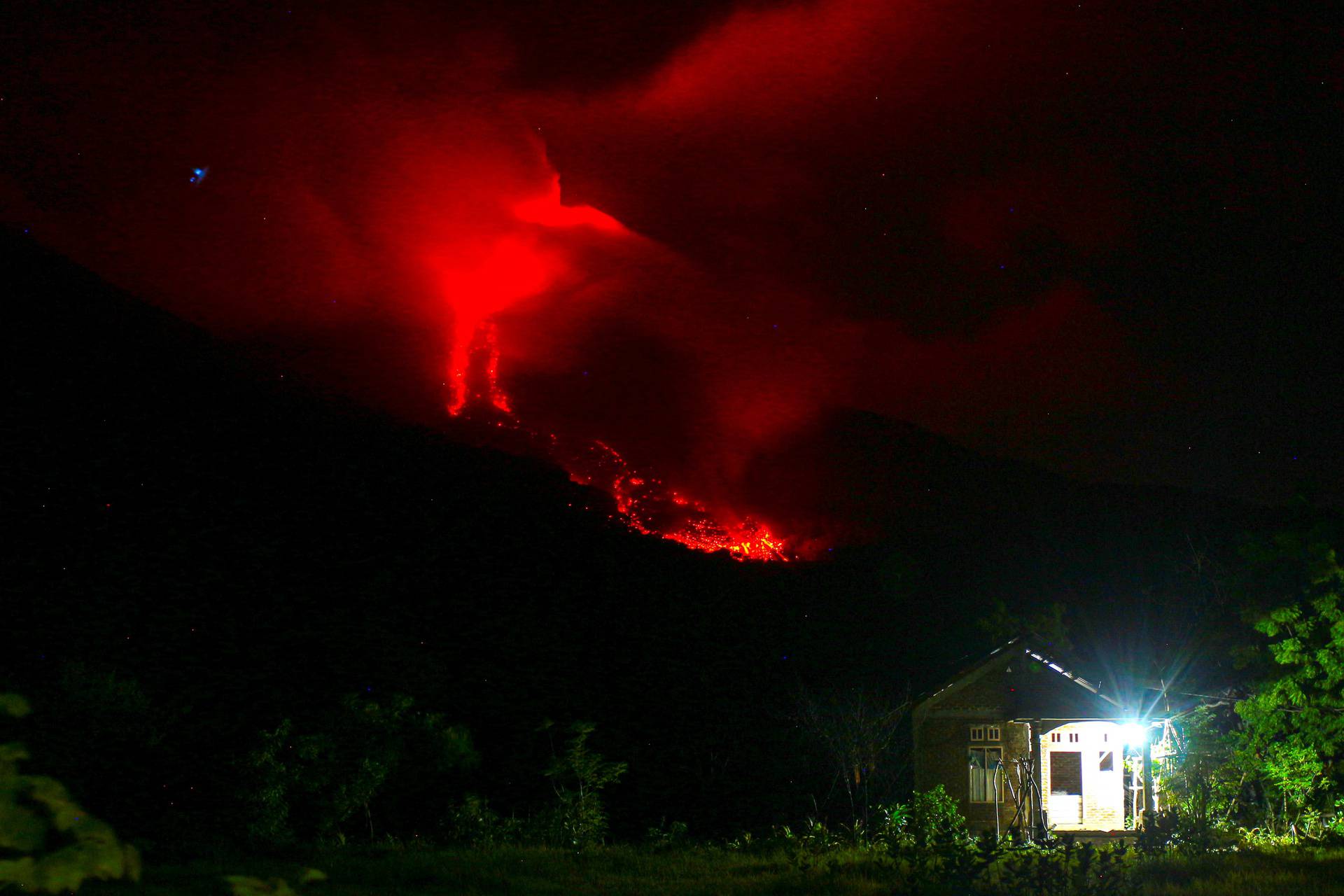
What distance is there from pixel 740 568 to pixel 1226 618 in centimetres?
3754

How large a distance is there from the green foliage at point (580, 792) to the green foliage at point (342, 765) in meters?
2.35

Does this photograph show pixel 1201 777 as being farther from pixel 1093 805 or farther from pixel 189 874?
pixel 189 874

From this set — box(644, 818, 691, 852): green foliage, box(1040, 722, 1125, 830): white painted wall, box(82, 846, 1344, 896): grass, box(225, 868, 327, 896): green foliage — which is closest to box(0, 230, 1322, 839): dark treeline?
box(1040, 722, 1125, 830): white painted wall

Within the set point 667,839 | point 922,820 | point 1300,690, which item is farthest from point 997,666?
point 667,839

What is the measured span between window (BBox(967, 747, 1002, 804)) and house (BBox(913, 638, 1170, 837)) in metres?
0.01

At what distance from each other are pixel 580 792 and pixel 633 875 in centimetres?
486

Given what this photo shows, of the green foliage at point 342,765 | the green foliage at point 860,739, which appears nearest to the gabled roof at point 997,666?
the green foliage at point 860,739

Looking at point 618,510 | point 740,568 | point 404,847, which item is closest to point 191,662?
point 404,847

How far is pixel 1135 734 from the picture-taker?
20859mm

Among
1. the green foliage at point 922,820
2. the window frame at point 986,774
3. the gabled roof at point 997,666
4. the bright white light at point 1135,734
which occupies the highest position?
the gabled roof at point 997,666

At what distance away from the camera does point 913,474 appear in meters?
117

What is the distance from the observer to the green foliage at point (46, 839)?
6.95 feet

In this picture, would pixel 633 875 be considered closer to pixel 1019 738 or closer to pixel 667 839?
pixel 667 839

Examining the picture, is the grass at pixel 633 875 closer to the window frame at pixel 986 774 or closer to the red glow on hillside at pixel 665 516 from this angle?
the window frame at pixel 986 774
